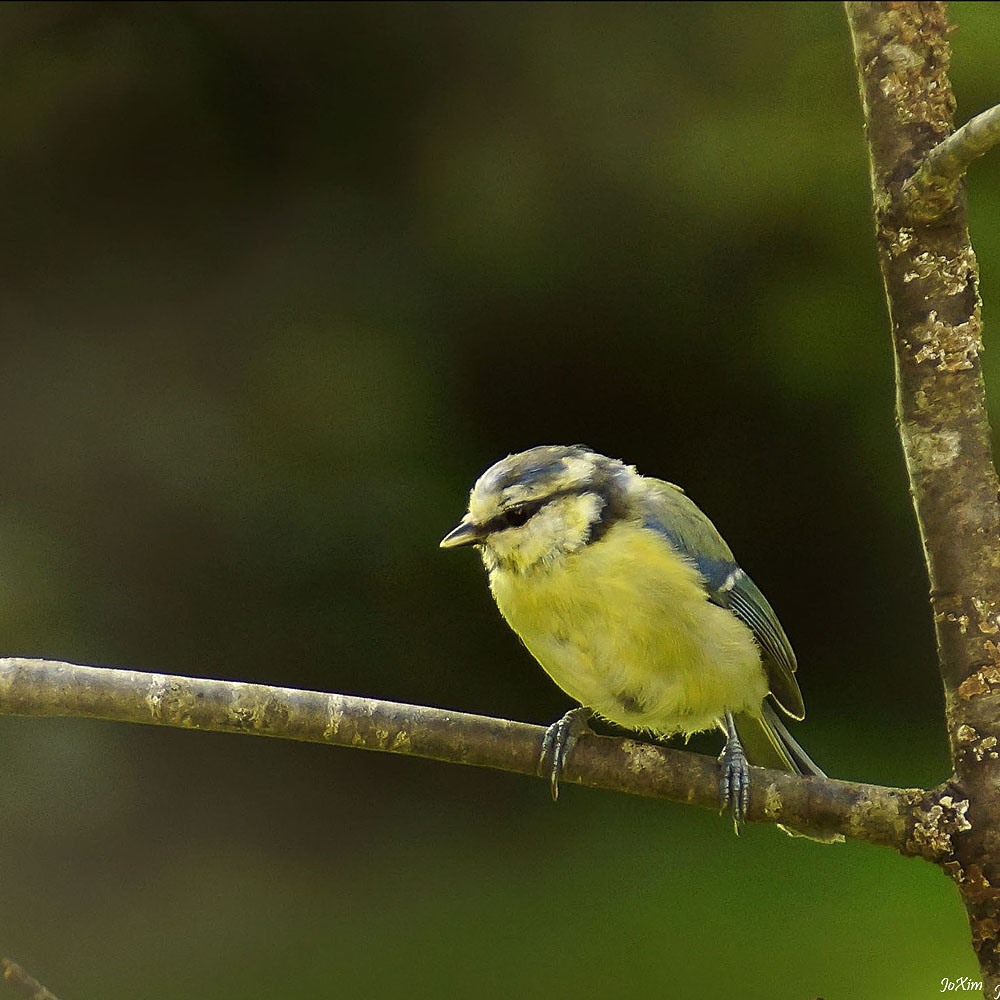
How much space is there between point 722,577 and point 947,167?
1.86ft

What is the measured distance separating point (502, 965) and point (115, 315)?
1108mm

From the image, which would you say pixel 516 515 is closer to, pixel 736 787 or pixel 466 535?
pixel 466 535

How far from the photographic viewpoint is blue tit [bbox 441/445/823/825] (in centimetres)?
124

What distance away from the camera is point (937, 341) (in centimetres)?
103

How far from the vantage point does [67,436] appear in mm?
1842

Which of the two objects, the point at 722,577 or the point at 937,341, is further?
the point at 722,577

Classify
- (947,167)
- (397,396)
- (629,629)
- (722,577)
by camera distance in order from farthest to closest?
(397,396), (722,577), (629,629), (947,167)

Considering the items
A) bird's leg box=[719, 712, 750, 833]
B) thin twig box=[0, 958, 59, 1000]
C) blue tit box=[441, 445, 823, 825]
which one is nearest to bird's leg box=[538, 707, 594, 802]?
blue tit box=[441, 445, 823, 825]

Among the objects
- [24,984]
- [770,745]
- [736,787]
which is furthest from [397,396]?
[24,984]

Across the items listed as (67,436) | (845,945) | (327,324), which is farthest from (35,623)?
(845,945)

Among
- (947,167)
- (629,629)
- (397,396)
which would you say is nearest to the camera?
(947,167)

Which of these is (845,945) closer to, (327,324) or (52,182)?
(327,324)

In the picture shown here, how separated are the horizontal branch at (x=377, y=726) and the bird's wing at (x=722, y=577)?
0.30 metres

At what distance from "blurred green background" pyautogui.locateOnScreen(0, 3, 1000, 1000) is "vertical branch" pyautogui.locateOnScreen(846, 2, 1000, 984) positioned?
69cm
